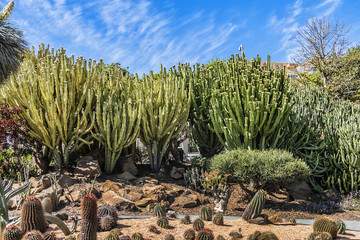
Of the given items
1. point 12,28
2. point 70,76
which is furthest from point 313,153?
point 12,28

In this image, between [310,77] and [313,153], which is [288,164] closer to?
[313,153]

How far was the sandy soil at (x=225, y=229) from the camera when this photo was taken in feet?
18.0

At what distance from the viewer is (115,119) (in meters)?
8.77

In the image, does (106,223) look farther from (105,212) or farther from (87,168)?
(87,168)

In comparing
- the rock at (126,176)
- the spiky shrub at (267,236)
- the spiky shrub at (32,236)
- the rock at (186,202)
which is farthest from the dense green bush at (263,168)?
the spiky shrub at (32,236)

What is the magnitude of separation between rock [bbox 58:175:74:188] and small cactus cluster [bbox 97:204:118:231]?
2858 mm

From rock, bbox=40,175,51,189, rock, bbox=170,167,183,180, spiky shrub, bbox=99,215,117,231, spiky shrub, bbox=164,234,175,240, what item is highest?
rock, bbox=170,167,183,180

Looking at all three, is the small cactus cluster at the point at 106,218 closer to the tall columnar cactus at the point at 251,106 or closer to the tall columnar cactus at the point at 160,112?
the tall columnar cactus at the point at 160,112

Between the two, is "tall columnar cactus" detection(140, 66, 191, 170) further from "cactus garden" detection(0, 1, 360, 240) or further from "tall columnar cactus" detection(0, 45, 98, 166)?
"tall columnar cactus" detection(0, 45, 98, 166)

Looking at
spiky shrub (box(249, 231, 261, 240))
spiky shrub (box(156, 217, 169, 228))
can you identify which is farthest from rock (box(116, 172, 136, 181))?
spiky shrub (box(249, 231, 261, 240))

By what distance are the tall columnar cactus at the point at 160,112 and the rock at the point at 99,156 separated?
1.41m

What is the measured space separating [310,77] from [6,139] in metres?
19.9

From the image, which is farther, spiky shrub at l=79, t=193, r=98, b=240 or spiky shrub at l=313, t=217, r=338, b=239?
spiky shrub at l=313, t=217, r=338, b=239

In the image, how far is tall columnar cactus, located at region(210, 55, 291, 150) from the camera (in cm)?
873
